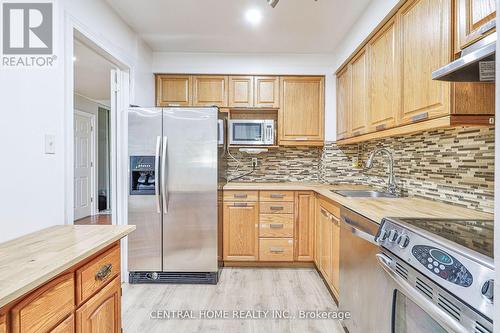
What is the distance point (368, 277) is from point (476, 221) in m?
0.58

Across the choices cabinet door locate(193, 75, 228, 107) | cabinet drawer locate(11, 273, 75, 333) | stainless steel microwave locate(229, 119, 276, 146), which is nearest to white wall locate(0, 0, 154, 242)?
cabinet drawer locate(11, 273, 75, 333)

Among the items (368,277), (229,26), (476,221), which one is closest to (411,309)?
(368,277)

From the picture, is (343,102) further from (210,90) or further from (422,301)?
(422,301)

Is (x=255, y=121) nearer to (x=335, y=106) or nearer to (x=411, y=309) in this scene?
(x=335, y=106)

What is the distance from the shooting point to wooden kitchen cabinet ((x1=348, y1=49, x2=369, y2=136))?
2.46 metres

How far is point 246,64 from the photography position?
3.34 metres

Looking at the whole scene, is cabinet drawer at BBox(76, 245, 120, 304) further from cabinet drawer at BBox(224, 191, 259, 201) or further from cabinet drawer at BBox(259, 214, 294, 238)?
cabinet drawer at BBox(259, 214, 294, 238)

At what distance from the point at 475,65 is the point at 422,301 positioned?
0.94 m

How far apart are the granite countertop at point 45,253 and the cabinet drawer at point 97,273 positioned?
69mm

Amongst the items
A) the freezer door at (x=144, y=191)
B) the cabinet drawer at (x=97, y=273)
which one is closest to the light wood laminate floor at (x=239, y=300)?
the freezer door at (x=144, y=191)

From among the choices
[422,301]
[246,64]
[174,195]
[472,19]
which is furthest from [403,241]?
[246,64]

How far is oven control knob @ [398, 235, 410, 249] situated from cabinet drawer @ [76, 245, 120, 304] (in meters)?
1.31

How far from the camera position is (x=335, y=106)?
3.39 m

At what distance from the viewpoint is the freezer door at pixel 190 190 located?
2668mm
